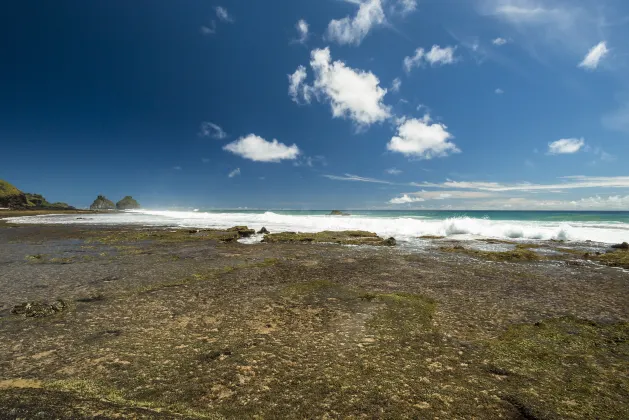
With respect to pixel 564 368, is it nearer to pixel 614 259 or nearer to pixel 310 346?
pixel 310 346

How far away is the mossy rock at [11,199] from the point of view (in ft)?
420

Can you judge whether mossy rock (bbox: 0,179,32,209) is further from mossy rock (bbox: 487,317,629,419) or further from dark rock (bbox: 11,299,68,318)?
mossy rock (bbox: 487,317,629,419)

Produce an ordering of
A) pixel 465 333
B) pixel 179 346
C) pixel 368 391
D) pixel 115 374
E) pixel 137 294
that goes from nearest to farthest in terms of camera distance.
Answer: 1. pixel 368 391
2. pixel 115 374
3. pixel 179 346
4. pixel 465 333
5. pixel 137 294

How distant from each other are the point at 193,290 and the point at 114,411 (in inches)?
259

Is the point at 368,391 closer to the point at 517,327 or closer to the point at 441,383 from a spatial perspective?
the point at 441,383

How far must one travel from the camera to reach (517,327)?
736cm

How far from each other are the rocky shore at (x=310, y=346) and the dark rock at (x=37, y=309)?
4 cm

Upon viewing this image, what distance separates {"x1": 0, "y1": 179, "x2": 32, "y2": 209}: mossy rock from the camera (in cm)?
12800

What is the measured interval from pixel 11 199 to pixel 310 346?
178360 millimetres

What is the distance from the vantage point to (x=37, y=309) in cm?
Answer: 784

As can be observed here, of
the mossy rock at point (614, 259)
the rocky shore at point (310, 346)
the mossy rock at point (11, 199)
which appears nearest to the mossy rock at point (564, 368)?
the rocky shore at point (310, 346)

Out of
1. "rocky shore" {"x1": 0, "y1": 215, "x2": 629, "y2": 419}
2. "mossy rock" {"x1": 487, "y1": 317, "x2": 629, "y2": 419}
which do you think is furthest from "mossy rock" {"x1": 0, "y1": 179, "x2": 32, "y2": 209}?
"mossy rock" {"x1": 487, "y1": 317, "x2": 629, "y2": 419}

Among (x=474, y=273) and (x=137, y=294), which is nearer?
(x=137, y=294)

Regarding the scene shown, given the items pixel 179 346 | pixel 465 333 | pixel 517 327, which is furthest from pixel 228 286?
pixel 517 327
